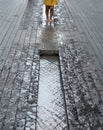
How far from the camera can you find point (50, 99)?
5.49m

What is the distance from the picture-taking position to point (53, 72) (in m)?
6.57

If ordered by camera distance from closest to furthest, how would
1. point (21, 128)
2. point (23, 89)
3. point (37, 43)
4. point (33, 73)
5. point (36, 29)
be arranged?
point (21, 128) < point (23, 89) < point (33, 73) < point (37, 43) < point (36, 29)

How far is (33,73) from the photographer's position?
6230mm

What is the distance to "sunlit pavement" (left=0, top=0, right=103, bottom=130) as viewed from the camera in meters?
4.76

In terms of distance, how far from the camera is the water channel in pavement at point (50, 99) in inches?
186

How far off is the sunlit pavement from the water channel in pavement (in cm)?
3

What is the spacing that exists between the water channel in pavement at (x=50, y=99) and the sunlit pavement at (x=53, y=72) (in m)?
0.03

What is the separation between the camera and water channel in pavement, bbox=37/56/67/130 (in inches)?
186

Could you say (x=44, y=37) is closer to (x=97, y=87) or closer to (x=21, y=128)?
(x=97, y=87)

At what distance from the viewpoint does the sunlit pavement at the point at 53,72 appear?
4756mm

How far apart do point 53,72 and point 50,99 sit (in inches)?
46.8

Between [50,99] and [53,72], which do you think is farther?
[53,72]

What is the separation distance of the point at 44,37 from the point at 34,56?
1.62m

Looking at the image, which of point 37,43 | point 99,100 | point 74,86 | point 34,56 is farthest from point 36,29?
point 99,100
